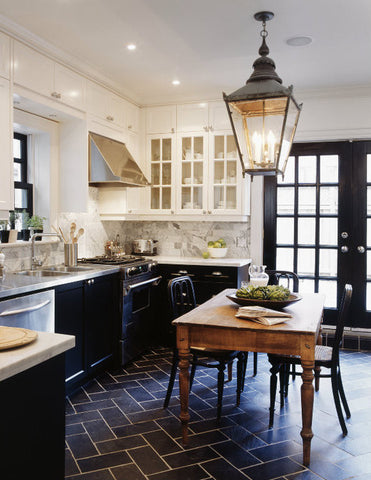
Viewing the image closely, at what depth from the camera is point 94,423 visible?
3.04 metres

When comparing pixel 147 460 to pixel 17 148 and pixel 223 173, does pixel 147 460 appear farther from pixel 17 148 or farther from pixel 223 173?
pixel 223 173

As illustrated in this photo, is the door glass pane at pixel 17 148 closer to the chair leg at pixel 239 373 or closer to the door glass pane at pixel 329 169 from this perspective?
the chair leg at pixel 239 373

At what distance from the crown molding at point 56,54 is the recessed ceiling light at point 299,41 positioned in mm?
1823

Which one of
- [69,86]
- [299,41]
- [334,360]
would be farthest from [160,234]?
[334,360]

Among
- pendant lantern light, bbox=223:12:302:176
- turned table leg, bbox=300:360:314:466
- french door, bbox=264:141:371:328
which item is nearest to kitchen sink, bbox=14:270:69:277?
pendant lantern light, bbox=223:12:302:176

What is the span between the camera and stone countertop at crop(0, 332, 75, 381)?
4.28 feet

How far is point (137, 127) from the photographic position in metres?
5.36

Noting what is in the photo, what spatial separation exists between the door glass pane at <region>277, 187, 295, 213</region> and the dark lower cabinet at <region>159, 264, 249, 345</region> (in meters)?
0.89

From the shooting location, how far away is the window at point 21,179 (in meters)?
4.12

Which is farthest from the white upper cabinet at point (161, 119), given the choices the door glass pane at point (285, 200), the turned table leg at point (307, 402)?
the turned table leg at point (307, 402)

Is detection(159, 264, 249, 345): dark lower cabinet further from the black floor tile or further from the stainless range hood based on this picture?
the black floor tile

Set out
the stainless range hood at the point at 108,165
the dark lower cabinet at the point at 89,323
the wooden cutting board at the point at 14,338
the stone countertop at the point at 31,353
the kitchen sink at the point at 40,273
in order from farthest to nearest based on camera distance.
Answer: the stainless range hood at the point at 108,165
the kitchen sink at the point at 40,273
the dark lower cabinet at the point at 89,323
the wooden cutting board at the point at 14,338
the stone countertop at the point at 31,353

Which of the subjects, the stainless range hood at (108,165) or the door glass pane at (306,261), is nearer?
the stainless range hood at (108,165)

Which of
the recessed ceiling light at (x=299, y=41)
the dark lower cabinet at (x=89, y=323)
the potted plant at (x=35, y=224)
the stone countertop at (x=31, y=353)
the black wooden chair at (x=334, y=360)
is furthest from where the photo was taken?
the potted plant at (x=35, y=224)
